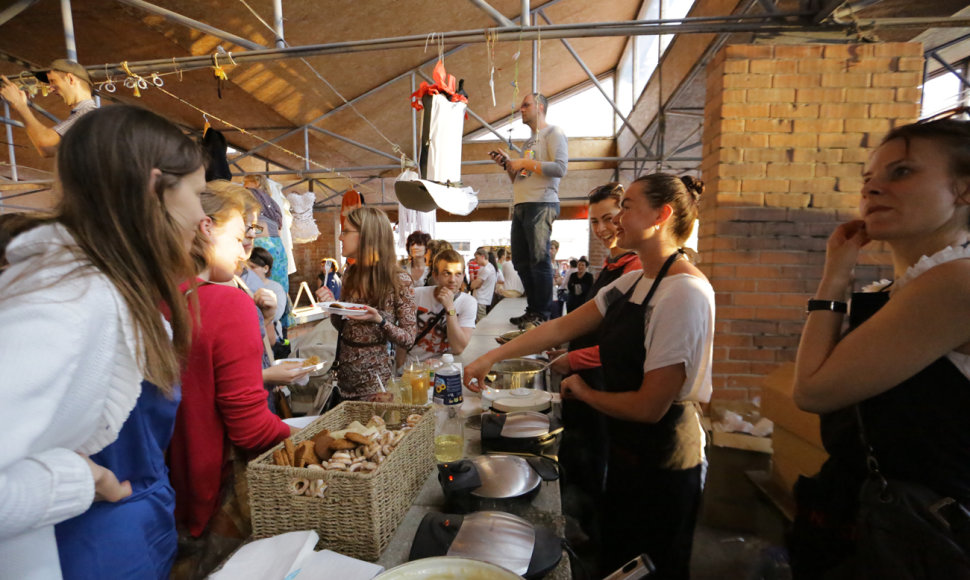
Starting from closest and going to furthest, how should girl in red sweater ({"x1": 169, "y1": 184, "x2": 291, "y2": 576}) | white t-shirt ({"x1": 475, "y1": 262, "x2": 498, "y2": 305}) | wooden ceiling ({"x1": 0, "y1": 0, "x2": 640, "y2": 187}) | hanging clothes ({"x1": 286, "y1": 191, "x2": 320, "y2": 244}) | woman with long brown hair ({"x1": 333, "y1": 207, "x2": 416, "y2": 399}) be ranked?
girl in red sweater ({"x1": 169, "y1": 184, "x2": 291, "y2": 576})
woman with long brown hair ({"x1": 333, "y1": 207, "x2": 416, "y2": 399})
wooden ceiling ({"x1": 0, "y1": 0, "x2": 640, "y2": 187})
white t-shirt ({"x1": 475, "y1": 262, "x2": 498, "y2": 305})
hanging clothes ({"x1": 286, "y1": 191, "x2": 320, "y2": 244})

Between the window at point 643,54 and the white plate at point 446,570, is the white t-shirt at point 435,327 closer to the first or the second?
the white plate at point 446,570

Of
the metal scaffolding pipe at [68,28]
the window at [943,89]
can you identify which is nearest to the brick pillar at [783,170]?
the window at [943,89]

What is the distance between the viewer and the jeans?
409 cm

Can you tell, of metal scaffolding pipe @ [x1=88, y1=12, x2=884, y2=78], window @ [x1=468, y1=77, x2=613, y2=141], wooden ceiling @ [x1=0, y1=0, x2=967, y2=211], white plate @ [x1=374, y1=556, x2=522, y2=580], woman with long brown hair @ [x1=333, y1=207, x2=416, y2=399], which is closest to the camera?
white plate @ [x1=374, y1=556, x2=522, y2=580]

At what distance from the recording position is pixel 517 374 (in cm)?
216

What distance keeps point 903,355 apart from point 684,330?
0.60 meters

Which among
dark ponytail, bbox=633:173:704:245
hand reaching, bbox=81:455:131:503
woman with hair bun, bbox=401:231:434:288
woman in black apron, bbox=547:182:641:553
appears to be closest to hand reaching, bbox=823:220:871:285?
dark ponytail, bbox=633:173:704:245

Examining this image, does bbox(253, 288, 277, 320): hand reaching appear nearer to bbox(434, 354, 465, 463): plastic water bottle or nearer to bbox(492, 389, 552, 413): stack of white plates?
bbox(434, 354, 465, 463): plastic water bottle

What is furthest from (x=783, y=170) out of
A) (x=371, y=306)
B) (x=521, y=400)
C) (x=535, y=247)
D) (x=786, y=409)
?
(x=371, y=306)

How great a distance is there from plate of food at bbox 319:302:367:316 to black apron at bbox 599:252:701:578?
1.47m

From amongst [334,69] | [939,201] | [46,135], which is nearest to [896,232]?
[939,201]

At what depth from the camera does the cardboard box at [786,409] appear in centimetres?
267

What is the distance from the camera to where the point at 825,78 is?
3.26 metres

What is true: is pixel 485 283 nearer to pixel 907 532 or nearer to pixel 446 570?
pixel 907 532
